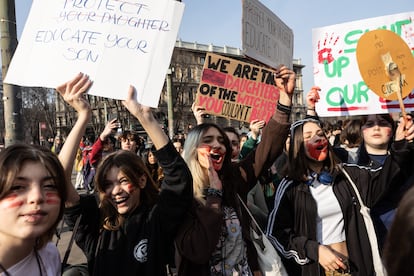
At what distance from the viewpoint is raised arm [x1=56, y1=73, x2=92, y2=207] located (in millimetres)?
1861

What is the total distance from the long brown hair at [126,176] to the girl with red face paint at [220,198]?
277mm

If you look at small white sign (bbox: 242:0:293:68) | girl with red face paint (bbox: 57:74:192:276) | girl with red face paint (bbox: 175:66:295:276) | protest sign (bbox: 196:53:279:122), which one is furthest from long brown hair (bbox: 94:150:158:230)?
protest sign (bbox: 196:53:279:122)

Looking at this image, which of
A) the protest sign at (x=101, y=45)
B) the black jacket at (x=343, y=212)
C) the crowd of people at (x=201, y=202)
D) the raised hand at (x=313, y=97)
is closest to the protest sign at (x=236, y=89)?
the raised hand at (x=313, y=97)

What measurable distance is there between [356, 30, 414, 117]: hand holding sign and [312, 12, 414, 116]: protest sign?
0.17 m

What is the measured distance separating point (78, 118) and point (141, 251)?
80 centimetres

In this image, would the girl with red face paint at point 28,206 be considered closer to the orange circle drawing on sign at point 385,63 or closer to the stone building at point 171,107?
the orange circle drawing on sign at point 385,63

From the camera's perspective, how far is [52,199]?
1.43 metres

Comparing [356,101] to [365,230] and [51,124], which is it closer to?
[365,230]

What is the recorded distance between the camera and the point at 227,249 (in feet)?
6.49

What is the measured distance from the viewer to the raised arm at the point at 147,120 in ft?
6.05

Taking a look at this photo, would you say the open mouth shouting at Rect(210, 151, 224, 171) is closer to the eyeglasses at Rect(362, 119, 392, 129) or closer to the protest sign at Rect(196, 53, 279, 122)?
the eyeglasses at Rect(362, 119, 392, 129)

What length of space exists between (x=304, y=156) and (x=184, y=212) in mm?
1177

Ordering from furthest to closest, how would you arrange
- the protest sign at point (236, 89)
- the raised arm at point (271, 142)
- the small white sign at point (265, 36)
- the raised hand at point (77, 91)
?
the protest sign at point (236, 89), the small white sign at point (265, 36), the raised arm at point (271, 142), the raised hand at point (77, 91)

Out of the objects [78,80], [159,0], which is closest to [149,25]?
[159,0]
